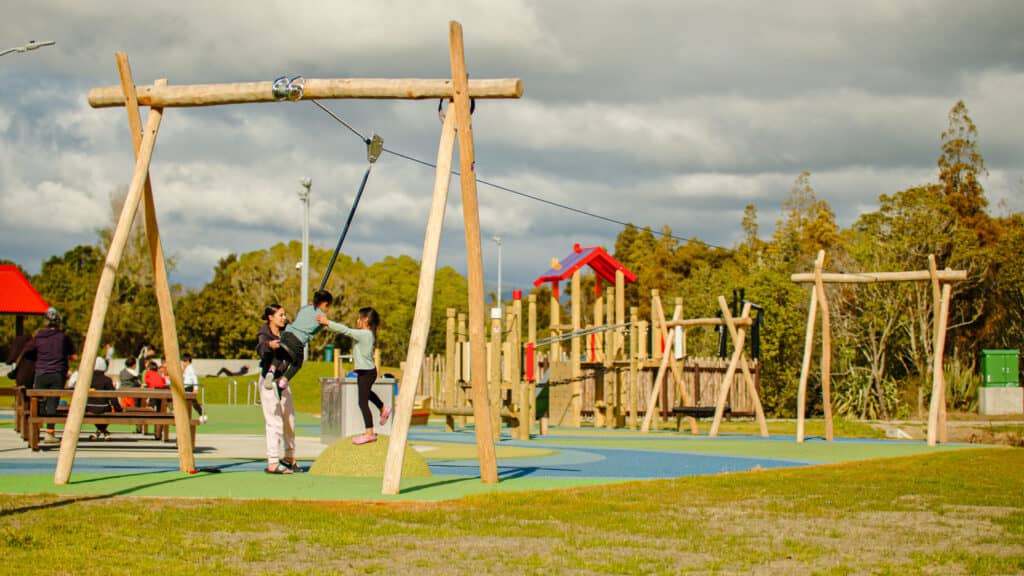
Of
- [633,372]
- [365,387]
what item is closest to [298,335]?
[365,387]

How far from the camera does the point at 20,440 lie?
17.4m

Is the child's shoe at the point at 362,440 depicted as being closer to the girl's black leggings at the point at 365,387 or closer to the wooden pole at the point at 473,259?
the girl's black leggings at the point at 365,387

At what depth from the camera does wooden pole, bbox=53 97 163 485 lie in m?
10.4

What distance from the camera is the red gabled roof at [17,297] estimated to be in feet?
108

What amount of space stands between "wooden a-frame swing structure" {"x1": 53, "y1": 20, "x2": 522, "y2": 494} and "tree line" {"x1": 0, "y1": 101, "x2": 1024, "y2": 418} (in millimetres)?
24556

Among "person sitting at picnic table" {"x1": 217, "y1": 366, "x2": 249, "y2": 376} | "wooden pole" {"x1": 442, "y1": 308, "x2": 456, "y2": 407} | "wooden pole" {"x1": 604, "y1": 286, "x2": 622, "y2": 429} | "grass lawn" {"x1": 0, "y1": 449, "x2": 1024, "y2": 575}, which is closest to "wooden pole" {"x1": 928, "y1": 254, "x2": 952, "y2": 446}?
"wooden pole" {"x1": 604, "y1": 286, "x2": 622, "y2": 429}

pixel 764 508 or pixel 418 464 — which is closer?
pixel 764 508

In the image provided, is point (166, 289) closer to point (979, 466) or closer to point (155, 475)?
point (155, 475)

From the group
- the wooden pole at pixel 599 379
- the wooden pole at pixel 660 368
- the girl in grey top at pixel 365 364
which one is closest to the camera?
the girl in grey top at pixel 365 364

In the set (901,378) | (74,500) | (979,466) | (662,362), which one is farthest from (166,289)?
(901,378)

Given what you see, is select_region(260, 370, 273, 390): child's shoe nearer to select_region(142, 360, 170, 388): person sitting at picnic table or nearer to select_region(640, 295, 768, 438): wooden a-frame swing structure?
select_region(142, 360, 170, 388): person sitting at picnic table

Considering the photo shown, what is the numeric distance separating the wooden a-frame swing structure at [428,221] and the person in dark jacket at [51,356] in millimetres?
4353

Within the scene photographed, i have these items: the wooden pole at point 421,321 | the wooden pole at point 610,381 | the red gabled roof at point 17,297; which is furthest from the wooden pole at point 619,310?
the red gabled roof at point 17,297

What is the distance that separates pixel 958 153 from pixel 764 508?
37.5 m
